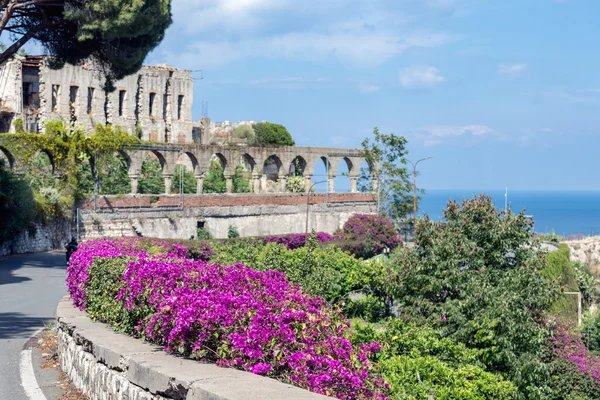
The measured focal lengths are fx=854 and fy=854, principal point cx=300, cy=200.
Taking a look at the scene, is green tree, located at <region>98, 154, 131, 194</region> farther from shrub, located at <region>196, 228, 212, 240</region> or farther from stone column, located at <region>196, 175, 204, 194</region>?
shrub, located at <region>196, 228, 212, 240</region>

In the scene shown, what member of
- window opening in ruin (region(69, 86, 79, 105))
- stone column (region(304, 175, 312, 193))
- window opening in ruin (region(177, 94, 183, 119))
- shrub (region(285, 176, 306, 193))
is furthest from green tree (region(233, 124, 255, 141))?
window opening in ruin (region(69, 86, 79, 105))

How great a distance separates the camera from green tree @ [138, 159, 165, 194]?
5366cm

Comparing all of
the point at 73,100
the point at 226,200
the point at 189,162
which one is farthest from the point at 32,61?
the point at 226,200

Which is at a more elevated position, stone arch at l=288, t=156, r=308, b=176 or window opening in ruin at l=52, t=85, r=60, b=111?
window opening in ruin at l=52, t=85, r=60, b=111

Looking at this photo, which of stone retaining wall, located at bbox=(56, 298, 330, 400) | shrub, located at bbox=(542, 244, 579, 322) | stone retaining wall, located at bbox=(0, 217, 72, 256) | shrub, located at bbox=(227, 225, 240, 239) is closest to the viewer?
stone retaining wall, located at bbox=(56, 298, 330, 400)

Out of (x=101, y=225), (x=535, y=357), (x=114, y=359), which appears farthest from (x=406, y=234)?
(x=114, y=359)

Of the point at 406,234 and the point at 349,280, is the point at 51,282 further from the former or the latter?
the point at 406,234

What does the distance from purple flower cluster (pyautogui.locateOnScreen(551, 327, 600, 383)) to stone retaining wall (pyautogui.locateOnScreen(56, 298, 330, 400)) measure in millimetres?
10070

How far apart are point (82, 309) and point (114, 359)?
13.4 ft

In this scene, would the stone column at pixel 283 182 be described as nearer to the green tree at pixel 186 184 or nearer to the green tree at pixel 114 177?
the green tree at pixel 186 184

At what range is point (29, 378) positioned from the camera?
35.4ft

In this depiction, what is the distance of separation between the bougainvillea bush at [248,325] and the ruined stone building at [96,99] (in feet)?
138

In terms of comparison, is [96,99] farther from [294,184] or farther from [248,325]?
[248,325]

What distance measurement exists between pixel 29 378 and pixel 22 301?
425 inches
